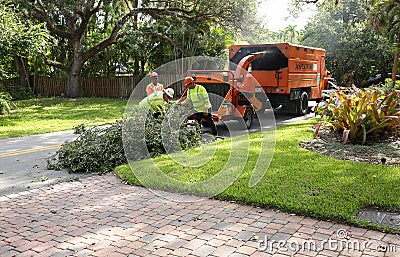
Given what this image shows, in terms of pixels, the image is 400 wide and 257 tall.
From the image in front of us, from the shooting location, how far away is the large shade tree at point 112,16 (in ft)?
72.6

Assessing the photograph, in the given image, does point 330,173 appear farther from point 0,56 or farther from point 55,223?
point 0,56

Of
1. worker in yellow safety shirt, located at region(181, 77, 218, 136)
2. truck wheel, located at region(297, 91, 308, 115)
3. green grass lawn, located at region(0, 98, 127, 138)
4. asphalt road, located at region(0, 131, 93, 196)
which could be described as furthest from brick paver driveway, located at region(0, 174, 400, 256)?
truck wheel, located at region(297, 91, 308, 115)

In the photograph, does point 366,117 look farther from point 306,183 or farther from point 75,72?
point 75,72

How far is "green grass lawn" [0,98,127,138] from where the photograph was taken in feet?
44.6

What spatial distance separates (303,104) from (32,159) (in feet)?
34.9

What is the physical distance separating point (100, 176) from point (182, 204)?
7.47 feet

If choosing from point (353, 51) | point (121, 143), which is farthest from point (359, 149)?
point (353, 51)

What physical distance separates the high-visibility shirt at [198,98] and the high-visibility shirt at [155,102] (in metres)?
0.58

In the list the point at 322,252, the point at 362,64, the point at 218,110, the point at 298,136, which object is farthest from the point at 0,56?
the point at 362,64

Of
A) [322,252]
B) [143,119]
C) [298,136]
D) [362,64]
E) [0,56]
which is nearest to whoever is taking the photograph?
[322,252]

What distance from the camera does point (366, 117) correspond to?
8.87 metres

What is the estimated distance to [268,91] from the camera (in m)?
14.9

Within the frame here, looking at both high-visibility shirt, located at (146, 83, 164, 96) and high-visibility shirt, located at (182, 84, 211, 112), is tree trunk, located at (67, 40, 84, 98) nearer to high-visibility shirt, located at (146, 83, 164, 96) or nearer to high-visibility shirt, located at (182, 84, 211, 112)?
high-visibility shirt, located at (146, 83, 164, 96)

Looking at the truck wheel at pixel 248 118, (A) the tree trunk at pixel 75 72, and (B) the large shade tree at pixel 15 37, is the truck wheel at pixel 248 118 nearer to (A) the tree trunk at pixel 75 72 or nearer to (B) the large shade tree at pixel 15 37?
(B) the large shade tree at pixel 15 37
